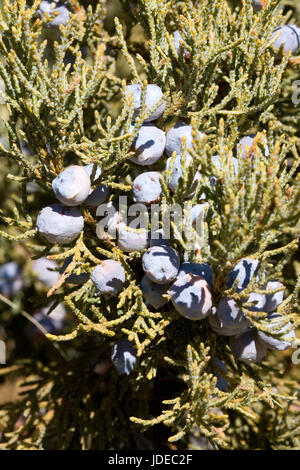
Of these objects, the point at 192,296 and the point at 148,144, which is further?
the point at 148,144

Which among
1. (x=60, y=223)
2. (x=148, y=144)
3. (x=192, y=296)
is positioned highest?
(x=148, y=144)

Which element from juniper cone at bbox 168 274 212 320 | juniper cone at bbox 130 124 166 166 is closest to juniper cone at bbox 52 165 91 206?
juniper cone at bbox 130 124 166 166

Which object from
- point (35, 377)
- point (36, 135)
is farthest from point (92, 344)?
point (36, 135)

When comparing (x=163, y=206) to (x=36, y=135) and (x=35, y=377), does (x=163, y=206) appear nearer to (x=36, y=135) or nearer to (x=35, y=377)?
(x=36, y=135)

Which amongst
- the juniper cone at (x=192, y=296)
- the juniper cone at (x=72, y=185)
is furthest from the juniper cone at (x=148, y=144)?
the juniper cone at (x=192, y=296)

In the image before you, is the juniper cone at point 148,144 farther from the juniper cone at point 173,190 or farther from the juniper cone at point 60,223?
the juniper cone at point 60,223

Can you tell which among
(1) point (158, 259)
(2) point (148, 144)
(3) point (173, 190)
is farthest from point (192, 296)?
(2) point (148, 144)

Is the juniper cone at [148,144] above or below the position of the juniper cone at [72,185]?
above

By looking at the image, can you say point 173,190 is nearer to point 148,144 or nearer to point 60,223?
point 148,144

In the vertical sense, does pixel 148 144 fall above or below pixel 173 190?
above

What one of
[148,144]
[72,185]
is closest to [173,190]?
[148,144]

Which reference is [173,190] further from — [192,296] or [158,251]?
[192,296]
